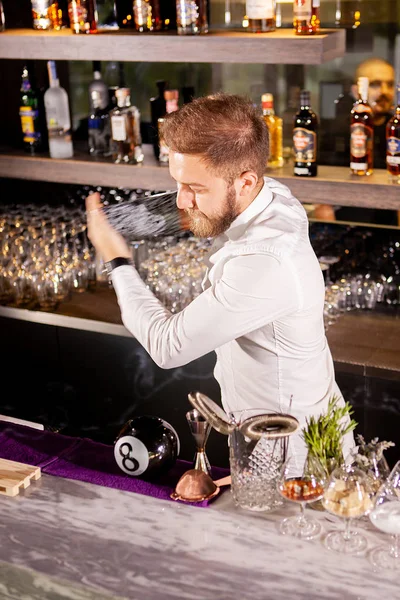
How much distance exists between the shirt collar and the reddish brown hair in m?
0.07

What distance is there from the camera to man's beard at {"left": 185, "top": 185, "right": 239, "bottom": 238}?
188 cm

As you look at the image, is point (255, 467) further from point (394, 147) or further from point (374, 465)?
point (394, 147)

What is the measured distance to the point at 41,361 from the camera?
355cm

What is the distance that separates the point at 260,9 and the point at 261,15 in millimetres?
22

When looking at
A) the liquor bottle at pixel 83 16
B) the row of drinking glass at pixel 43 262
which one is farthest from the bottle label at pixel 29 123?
the liquor bottle at pixel 83 16

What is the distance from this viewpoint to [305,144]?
2.99m

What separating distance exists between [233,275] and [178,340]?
18 centimetres

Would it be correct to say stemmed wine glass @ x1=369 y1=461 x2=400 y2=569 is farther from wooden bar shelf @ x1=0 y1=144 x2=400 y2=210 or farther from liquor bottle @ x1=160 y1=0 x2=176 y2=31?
liquor bottle @ x1=160 y1=0 x2=176 y2=31

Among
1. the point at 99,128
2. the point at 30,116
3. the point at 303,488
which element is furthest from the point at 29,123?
the point at 303,488

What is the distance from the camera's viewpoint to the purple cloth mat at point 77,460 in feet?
6.18

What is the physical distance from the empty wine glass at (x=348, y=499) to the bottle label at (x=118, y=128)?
2.04 meters

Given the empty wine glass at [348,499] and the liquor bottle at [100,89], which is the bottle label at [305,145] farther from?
the empty wine glass at [348,499]

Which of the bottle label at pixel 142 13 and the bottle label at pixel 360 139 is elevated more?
the bottle label at pixel 142 13

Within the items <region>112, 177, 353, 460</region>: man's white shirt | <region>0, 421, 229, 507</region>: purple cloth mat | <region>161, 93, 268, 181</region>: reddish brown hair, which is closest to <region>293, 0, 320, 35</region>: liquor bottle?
<region>112, 177, 353, 460</region>: man's white shirt
